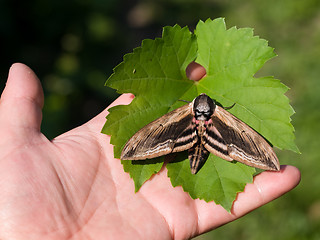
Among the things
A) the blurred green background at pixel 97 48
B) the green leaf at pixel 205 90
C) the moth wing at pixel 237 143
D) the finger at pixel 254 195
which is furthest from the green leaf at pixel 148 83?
the blurred green background at pixel 97 48

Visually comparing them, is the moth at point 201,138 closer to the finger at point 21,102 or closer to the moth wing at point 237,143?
the moth wing at point 237,143

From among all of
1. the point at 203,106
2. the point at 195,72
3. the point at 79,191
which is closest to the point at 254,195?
the point at 203,106

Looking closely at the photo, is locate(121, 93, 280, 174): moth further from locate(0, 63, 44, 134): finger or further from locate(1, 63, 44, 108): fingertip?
locate(1, 63, 44, 108): fingertip

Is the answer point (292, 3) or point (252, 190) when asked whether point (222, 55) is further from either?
point (292, 3)

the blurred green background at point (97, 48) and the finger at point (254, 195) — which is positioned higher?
the blurred green background at point (97, 48)

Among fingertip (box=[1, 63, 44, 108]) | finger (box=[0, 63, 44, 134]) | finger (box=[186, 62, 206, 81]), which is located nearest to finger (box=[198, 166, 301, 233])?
finger (box=[186, 62, 206, 81])

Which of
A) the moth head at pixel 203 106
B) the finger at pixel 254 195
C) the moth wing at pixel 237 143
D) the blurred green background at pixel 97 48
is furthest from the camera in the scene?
the blurred green background at pixel 97 48
